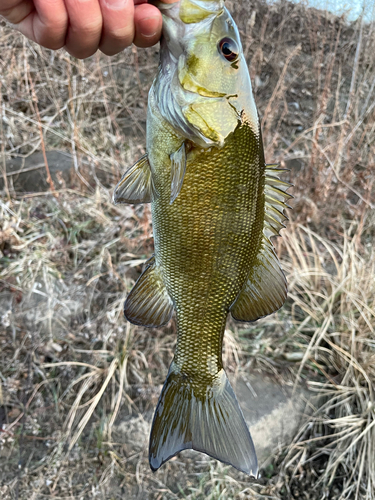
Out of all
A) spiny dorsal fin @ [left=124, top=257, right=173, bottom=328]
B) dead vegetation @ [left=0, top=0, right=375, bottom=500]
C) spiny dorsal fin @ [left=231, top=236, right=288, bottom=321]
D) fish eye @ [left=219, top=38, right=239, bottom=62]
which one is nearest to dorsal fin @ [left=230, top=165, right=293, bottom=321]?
A: spiny dorsal fin @ [left=231, top=236, right=288, bottom=321]

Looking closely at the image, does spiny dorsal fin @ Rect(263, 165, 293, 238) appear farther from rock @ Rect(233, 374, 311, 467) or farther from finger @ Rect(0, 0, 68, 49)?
rock @ Rect(233, 374, 311, 467)

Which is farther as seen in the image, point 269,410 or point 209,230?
point 269,410

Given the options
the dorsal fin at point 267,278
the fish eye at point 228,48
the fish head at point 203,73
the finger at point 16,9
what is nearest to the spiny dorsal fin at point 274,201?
the dorsal fin at point 267,278

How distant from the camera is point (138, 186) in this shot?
1.26 meters

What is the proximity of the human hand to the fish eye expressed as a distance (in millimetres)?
184

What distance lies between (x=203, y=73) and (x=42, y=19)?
47cm

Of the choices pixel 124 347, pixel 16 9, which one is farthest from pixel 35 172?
pixel 16 9

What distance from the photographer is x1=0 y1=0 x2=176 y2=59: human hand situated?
3.49 feet

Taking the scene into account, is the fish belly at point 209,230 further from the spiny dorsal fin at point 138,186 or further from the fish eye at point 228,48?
the fish eye at point 228,48

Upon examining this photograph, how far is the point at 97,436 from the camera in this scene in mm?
2719

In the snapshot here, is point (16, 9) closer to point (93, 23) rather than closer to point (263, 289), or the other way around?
point (93, 23)

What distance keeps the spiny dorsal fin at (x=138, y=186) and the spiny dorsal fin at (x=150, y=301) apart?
0.23 meters

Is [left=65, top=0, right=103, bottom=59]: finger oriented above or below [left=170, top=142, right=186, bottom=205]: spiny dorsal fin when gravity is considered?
above

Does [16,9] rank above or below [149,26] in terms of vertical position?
below
